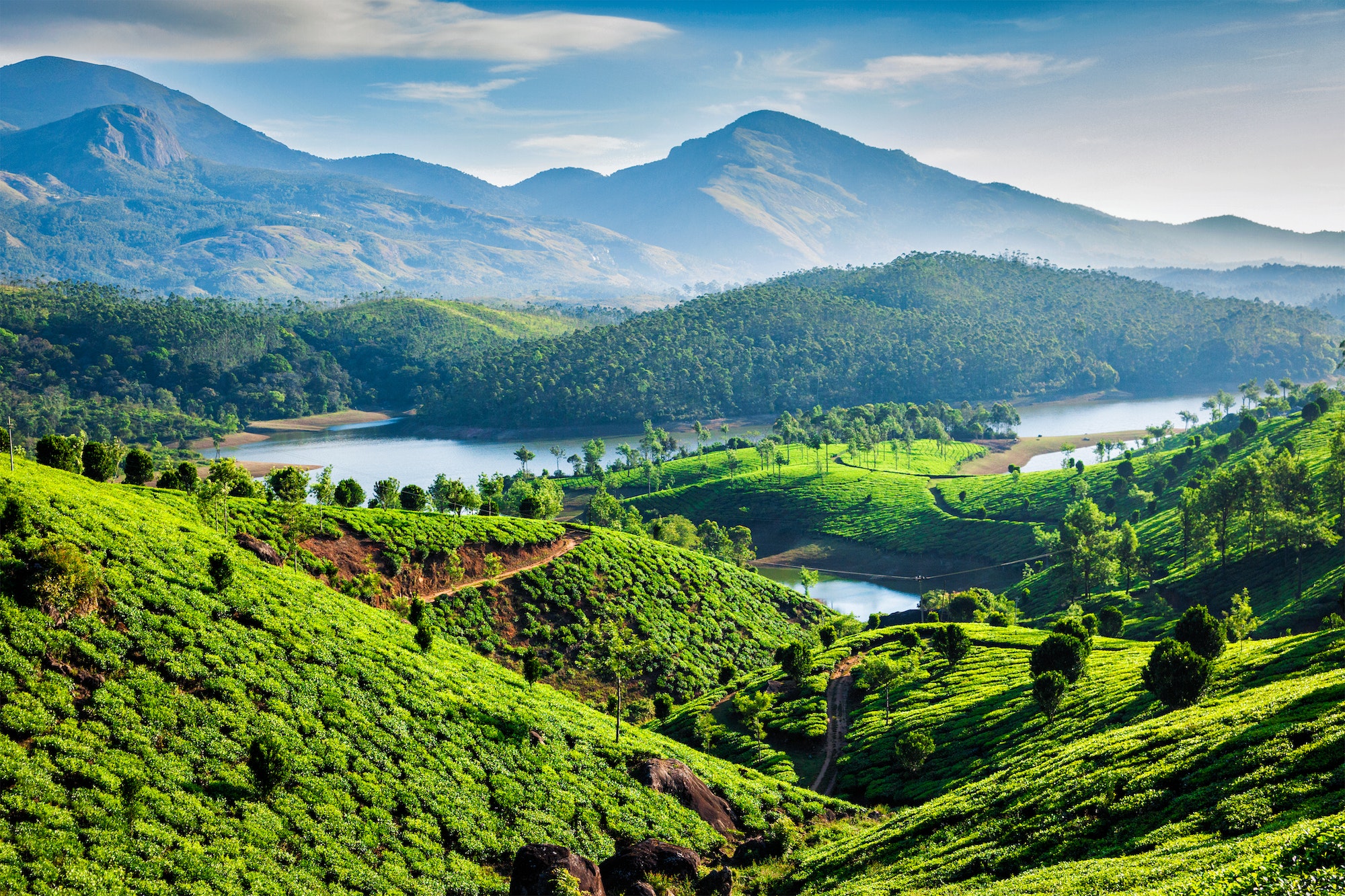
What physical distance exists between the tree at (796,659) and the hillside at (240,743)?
72.6 ft

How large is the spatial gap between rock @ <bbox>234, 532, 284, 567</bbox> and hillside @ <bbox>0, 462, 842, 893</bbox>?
114 inches

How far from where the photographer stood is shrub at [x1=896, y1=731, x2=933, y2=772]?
5331 centimetres

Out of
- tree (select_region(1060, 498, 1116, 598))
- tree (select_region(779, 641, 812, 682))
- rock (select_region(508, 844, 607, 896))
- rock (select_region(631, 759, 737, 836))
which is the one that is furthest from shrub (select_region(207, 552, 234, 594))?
tree (select_region(1060, 498, 1116, 598))

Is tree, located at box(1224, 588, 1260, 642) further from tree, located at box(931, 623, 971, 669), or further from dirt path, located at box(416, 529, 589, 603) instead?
dirt path, located at box(416, 529, 589, 603)

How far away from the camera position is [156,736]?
Answer: 29.7m

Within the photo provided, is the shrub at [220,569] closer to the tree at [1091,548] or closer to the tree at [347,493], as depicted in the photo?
the tree at [347,493]

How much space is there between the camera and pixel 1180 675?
4519 cm

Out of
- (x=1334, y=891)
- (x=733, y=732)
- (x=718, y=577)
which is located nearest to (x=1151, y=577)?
(x=718, y=577)

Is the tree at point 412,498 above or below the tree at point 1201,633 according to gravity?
above

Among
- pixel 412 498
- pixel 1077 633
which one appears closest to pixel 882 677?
pixel 1077 633

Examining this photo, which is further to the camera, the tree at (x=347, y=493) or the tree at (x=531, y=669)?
the tree at (x=347, y=493)

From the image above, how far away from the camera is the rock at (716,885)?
112 ft

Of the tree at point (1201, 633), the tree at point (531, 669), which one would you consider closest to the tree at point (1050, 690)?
the tree at point (1201, 633)

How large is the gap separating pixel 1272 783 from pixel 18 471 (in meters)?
Answer: 56.3
